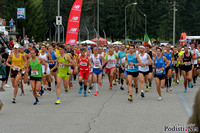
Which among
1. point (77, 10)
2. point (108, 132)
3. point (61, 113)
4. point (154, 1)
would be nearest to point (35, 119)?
point (61, 113)

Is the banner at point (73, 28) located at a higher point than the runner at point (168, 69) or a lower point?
higher

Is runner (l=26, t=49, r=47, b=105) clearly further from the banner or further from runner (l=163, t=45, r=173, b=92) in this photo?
the banner

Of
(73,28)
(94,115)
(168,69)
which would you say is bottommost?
(94,115)

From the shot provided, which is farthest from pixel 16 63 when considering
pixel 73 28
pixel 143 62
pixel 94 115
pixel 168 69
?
pixel 73 28

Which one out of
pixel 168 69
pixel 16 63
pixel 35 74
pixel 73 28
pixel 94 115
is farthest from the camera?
pixel 73 28

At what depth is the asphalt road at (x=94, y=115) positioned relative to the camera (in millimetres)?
7551

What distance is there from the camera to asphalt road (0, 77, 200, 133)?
755 centimetres

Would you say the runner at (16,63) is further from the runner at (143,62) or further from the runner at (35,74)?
the runner at (143,62)

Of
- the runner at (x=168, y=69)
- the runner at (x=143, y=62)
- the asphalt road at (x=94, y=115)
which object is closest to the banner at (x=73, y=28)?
the runner at (x=168, y=69)

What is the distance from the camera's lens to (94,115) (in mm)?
9250

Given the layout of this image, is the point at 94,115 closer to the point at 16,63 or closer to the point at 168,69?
the point at 16,63

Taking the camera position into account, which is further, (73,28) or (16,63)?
(73,28)

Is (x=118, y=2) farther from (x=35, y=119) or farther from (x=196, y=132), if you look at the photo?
(x=196, y=132)

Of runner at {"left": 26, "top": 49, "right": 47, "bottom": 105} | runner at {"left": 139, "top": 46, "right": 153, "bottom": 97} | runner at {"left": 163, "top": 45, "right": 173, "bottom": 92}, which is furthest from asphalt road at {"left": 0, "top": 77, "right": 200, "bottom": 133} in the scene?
runner at {"left": 163, "top": 45, "right": 173, "bottom": 92}
